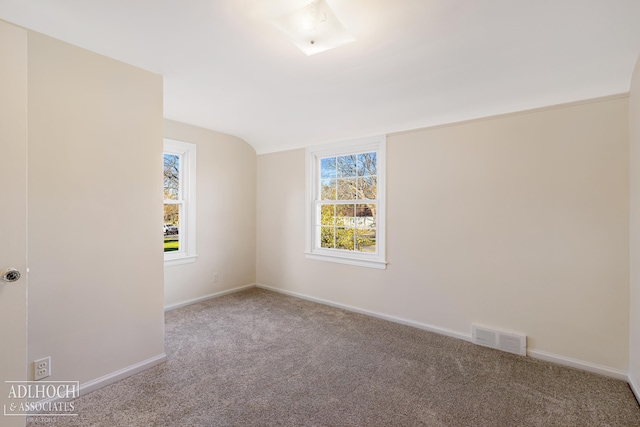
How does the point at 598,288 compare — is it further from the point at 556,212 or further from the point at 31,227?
the point at 31,227

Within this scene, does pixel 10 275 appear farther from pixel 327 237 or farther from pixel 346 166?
pixel 346 166

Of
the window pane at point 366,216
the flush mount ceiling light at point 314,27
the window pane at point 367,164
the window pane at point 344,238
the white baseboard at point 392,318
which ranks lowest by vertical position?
the white baseboard at point 392,318

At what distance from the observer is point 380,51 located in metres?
2.00

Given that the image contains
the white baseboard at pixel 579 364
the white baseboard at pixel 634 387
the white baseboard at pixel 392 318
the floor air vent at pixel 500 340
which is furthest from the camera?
the white baseboard at pixel 392 318

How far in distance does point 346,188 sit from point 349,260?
961 mm

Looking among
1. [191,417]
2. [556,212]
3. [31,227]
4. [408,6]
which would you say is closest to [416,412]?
[191,417]

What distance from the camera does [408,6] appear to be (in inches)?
61.3

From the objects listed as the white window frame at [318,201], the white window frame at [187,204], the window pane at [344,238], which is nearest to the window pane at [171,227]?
the white window frame at [187,204]

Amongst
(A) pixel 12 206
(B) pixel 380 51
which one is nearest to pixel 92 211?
(A) pixel 12 206

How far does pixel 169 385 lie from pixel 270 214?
281 centimetres

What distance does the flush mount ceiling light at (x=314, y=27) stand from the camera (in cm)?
155

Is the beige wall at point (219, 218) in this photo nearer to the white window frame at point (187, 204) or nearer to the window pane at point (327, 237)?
the white window frame at point (187, 204)

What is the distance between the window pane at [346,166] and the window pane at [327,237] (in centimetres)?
78

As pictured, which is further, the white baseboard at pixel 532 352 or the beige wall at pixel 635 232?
the white baseboard at pixel 532 352
